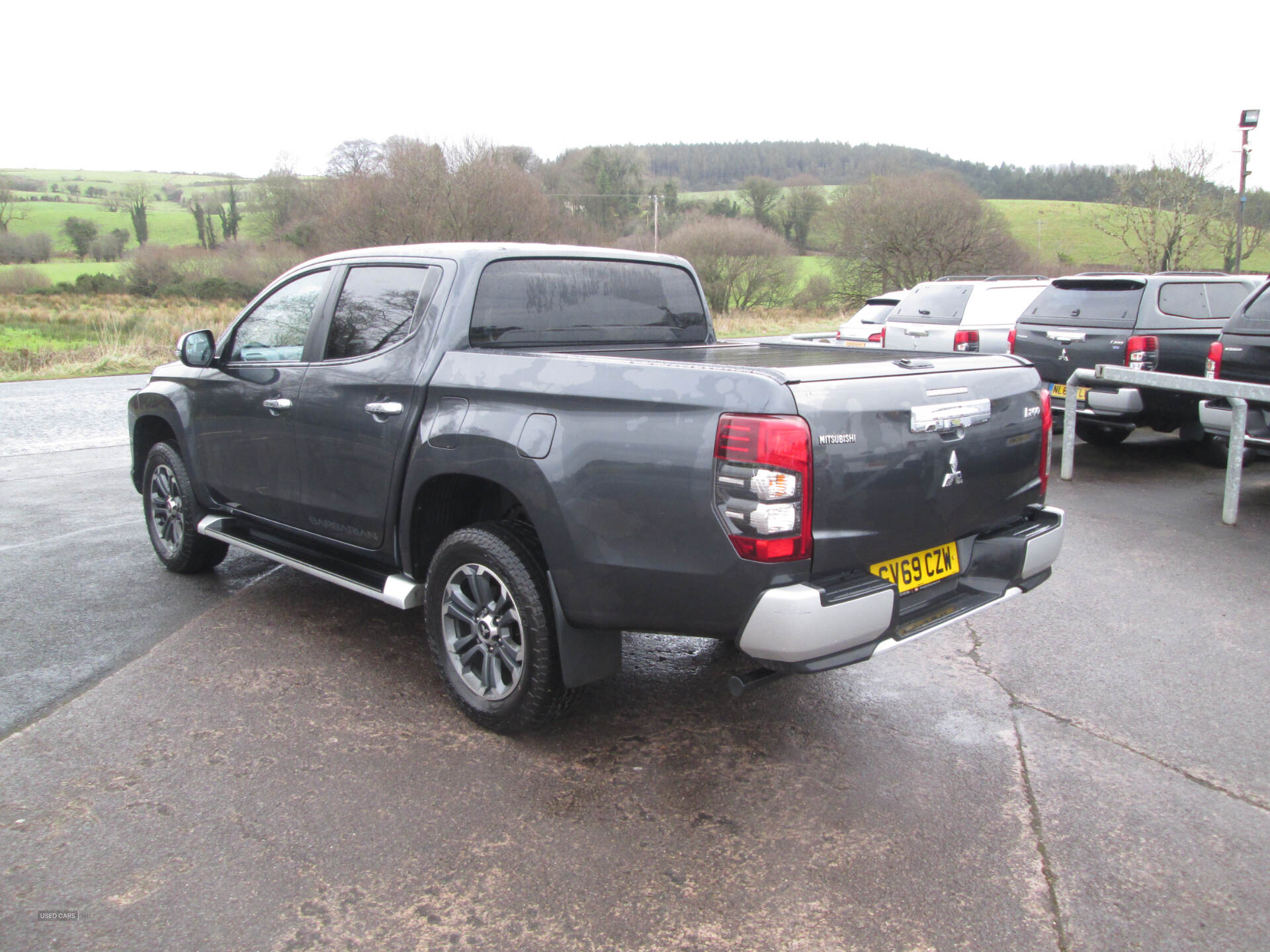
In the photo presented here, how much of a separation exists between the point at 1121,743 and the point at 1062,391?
656cm

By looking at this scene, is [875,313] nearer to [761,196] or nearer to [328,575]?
[328,575]

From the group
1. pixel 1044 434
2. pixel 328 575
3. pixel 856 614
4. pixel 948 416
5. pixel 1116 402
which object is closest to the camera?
pixel 856 614

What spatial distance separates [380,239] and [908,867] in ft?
130

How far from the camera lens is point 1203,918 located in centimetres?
252

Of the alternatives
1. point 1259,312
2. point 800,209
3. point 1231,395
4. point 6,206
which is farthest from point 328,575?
point 6,206

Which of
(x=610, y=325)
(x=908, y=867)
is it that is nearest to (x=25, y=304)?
(x=610, y=325)

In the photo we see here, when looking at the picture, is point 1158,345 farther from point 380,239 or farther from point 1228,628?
point 380,239

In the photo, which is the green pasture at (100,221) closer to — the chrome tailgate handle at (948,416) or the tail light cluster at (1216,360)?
the tail light cluster at (1216,360)

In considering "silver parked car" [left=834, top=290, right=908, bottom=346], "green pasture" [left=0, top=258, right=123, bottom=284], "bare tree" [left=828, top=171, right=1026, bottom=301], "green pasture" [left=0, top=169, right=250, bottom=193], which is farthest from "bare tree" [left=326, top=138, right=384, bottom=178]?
"green pasture" [left=0, top=169, right=250, bottom=193]

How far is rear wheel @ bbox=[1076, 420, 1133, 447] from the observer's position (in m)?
10.5

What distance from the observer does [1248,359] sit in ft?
23.0

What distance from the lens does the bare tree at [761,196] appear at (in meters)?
57.9

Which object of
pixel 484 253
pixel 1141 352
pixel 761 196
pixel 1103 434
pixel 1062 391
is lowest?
pixel 1103 434

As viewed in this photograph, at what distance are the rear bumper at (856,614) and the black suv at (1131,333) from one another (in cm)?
633
